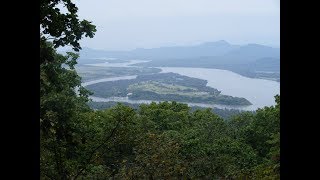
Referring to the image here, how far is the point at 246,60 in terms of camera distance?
35156 millimetres

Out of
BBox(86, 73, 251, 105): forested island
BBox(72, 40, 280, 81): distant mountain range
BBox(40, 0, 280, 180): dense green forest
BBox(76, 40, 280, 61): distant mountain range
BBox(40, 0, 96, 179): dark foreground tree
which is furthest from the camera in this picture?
BBox(76, 40, 280, 61): distant mountain range

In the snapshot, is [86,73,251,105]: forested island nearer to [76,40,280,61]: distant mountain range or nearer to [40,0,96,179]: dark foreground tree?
[76,40,280,61]: distant mountain range

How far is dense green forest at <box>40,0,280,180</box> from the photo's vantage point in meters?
6.00

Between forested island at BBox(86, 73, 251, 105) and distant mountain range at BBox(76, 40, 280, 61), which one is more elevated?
distant mountain range at BBox(76, 40, 280, 61)

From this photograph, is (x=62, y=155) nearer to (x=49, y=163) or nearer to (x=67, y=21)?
(x=49, y=163)

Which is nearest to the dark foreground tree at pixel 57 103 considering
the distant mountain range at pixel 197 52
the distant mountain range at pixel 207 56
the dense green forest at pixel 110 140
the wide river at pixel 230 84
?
the dense green forest at pixel 110 140

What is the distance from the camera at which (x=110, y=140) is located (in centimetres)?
1127

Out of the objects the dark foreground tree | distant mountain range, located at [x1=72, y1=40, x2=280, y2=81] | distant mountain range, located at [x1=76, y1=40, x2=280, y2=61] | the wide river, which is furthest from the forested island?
the dark foreground tree

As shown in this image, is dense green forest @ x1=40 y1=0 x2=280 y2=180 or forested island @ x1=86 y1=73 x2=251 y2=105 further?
forested island @ x1=86 y1=73 x2=251 y2=105

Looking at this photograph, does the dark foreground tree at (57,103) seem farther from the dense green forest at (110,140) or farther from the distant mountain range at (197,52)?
the distant mountain range at (197,52)

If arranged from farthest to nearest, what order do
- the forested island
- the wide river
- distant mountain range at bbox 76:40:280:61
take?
distant mountain range at bbox 76:40:280:61, the forested island, the wide river

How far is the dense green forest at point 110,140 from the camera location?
6000 mm

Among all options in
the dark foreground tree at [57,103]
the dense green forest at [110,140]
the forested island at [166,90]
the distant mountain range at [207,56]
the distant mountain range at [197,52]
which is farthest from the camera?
the distant mountain range at [197,52]
